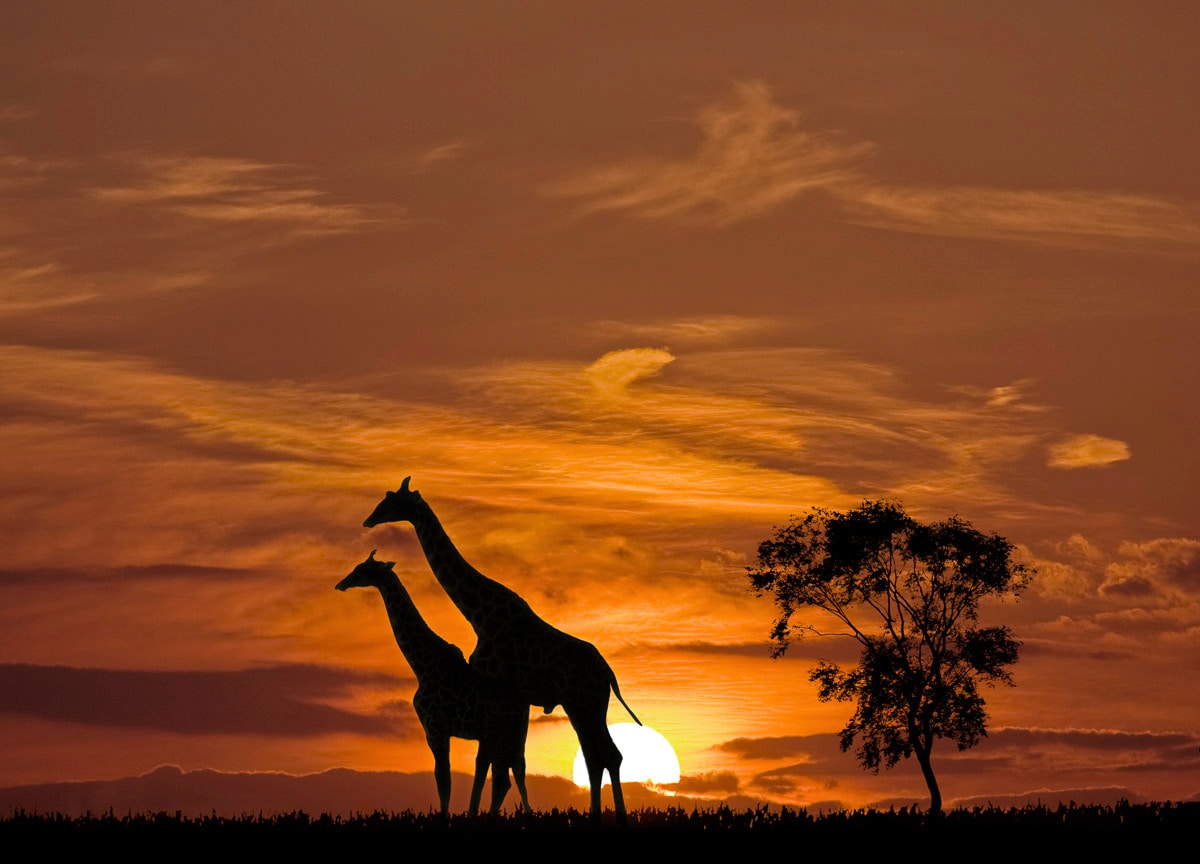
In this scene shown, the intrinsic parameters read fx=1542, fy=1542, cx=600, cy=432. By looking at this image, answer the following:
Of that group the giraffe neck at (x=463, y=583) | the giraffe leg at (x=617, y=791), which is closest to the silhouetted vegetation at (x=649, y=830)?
the giraffe leg at (x=617, y=791)

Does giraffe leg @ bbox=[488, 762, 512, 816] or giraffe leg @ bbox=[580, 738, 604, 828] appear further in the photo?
giraffe leg @ bbox=[580, 738, 604, 828]

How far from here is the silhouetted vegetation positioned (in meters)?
25.6

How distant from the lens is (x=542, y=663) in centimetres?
2967

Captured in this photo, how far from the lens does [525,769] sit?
1147 inches

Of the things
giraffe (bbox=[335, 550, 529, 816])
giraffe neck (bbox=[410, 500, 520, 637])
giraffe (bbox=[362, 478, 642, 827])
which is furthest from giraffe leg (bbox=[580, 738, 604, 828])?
giraffe neck (bbox=[410, 500, 520, 637])

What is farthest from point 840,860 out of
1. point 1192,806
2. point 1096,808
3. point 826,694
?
point 826,694

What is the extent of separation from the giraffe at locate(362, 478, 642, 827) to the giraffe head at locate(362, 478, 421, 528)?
5.5 inches

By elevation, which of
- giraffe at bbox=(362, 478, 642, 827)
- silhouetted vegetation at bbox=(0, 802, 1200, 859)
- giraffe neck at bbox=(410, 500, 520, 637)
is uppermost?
giraffe neck at bbox=(410, 500, 520, 637)

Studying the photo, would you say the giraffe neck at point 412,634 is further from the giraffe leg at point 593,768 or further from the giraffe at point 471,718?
the giraffe leg at point 593,768

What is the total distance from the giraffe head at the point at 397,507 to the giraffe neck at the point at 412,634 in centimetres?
123

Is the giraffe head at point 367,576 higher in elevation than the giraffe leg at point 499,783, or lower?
higher

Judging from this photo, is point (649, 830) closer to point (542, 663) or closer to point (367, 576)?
point (542, 663)

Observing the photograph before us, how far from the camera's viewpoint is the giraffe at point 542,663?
2956 centimetres

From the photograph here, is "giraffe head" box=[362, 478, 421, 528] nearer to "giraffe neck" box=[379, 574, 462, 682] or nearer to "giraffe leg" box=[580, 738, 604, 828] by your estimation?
"giraffe neck" box=[379, 574, 462, 682]
